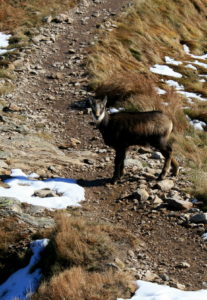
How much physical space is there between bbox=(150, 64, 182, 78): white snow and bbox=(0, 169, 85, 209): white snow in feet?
45.8

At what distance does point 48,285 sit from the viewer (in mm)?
7035

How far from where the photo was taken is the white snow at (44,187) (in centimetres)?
1005

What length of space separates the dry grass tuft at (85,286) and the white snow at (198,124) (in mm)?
10306

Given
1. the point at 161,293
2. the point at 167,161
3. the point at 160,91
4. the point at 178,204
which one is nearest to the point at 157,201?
the point at 178,204

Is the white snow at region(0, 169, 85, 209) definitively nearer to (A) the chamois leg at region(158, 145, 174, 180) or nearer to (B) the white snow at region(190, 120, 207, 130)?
(A) the chamois leg at region(158, 145, 174, 180)

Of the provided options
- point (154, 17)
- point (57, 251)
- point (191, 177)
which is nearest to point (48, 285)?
point (57, 251)

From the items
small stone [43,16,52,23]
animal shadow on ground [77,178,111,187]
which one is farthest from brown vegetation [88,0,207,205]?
small stone [43,16,52,23]

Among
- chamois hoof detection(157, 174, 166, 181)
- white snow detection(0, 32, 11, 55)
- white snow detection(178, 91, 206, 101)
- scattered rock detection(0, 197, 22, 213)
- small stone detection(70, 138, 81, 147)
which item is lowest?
white snow detection(178, 91, 206, 101)

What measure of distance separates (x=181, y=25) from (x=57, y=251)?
28.0 meters

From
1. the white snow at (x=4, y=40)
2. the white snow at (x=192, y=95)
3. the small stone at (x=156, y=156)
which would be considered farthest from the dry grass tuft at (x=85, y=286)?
the white snow at (x=4, y=40)

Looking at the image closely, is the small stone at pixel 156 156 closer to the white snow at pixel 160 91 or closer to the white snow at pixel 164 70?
the white snow at pixel 160 91

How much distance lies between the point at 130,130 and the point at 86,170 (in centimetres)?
172

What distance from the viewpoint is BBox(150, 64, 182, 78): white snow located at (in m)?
23.9

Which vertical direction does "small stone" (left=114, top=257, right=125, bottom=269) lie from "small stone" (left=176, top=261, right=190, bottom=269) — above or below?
above
